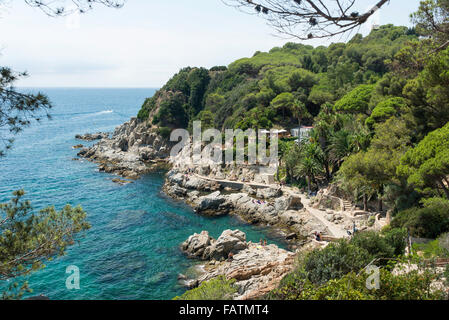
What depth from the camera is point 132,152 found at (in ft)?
193

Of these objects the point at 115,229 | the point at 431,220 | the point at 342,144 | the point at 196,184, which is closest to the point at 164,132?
the point at 196,184

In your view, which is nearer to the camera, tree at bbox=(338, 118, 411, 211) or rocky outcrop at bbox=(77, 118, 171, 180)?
tree at bbox=(338, 118, 411, 211)

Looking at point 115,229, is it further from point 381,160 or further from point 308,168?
point 381,160

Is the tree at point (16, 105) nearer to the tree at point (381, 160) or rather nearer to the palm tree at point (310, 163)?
the tree at point (381, 160)

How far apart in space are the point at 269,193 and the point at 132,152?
34856 millimetres

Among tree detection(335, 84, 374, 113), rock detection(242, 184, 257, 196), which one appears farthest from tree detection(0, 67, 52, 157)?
tree detection(335, 84, 374, 113)

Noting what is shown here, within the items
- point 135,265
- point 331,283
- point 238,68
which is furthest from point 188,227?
point 238,68

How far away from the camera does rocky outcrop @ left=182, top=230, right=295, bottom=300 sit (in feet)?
49.7

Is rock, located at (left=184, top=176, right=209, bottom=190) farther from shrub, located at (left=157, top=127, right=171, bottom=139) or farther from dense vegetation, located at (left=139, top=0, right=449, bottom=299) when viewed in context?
shrub, located at (left=157, top=127, right=171, bottom=139)

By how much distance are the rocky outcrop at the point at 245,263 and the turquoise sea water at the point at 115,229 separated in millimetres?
1820

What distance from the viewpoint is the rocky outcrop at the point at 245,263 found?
15.1 meters

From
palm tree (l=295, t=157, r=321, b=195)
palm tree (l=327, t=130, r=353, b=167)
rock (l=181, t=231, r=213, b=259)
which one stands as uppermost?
palm tree (l=327, t=130, r=353, b=167)

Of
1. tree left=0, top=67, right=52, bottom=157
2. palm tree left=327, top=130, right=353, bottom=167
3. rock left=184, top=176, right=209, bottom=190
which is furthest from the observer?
rock left=184, top=176, right=209, bottom=190

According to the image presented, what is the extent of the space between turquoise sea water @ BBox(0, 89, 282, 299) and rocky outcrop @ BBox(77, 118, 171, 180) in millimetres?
3047
